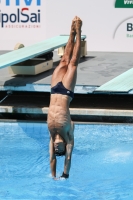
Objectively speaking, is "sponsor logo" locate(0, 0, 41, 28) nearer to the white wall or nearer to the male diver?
the white wall

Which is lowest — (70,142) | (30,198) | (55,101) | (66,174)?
(30,198)

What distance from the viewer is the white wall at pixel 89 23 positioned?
44.0 ft

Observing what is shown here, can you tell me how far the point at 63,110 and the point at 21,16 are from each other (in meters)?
7.23

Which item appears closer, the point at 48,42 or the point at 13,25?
the point at 48,42

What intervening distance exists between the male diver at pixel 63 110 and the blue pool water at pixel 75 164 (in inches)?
31.6

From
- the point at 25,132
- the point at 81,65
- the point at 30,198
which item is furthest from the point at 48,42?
the point at 30,198

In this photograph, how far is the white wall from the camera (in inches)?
528

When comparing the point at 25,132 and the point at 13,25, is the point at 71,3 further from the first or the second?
the point at 25,132

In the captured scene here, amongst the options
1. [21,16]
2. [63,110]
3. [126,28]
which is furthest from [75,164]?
[21,16]

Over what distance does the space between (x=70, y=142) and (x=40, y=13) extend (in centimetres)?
732

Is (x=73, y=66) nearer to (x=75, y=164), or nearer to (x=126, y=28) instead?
(x=75, y=164)

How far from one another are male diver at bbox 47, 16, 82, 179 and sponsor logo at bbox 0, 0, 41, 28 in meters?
6.49

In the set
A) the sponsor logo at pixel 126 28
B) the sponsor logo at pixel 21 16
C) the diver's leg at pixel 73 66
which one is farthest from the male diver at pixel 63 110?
the sponsor logo at pixel 21 16

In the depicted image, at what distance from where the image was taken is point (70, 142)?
698 cm
